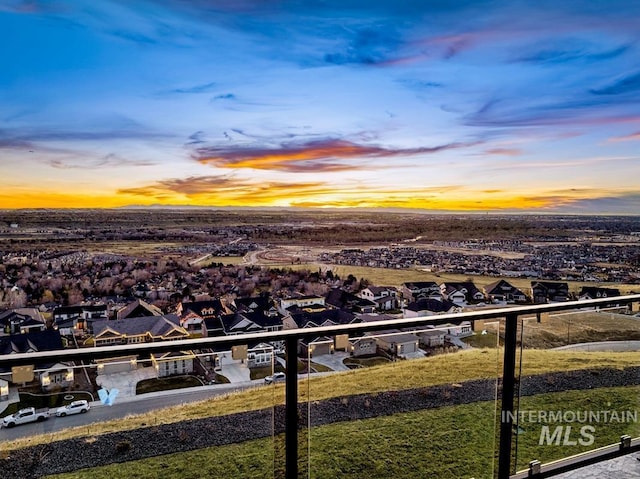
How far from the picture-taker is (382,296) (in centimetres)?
1673

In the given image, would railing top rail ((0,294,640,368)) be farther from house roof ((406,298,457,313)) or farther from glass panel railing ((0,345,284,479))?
house roof ((406,298,457,313))

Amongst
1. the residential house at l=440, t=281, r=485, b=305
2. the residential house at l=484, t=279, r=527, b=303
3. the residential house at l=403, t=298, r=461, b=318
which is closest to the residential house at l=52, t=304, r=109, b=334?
the residential house at l=403, t=298, r=461, b=318

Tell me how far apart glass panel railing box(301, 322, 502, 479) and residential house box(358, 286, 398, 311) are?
44.9 ft

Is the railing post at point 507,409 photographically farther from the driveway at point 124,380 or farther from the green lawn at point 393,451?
the driveway at point 124,380

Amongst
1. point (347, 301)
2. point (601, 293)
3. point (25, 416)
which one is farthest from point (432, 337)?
point (347, 301)

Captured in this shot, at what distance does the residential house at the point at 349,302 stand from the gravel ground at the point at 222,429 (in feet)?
42.4

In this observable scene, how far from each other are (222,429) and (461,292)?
15187 millimetres

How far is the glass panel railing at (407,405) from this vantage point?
5.40 feet

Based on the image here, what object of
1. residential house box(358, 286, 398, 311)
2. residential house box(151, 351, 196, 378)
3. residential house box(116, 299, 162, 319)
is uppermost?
residential house box(151, 351, 196, 378)

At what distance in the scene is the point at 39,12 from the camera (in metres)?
10.3

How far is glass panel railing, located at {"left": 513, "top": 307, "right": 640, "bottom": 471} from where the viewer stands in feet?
6.14

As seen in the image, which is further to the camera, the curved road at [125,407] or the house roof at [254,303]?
the house roof at [254,303]

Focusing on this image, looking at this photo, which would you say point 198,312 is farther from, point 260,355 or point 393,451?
point 260,355

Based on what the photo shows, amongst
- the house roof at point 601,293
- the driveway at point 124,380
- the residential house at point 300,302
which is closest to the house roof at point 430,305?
the residential house at point 300,302
